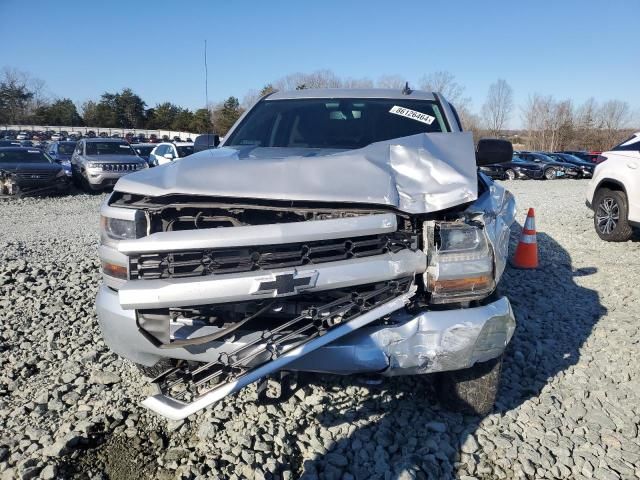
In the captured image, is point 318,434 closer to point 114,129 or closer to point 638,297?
point 638,297

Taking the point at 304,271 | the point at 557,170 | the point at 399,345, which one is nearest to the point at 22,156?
the point at 304,271

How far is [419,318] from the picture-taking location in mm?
2125

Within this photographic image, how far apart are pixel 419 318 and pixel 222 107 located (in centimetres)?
5528

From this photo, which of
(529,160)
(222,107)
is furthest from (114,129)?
(529,160)

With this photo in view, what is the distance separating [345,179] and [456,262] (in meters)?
0.65

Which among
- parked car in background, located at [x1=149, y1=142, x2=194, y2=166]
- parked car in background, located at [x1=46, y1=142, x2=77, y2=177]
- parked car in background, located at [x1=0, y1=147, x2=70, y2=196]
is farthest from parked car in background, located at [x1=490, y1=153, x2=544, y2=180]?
parked car in background, located at [x1=46, y1=142, x2=77, y2=177]

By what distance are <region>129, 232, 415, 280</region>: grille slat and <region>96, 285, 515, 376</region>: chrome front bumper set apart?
0.98 ft

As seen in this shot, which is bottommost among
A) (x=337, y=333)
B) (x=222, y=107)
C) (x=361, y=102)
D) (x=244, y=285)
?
(x=337, y=333)

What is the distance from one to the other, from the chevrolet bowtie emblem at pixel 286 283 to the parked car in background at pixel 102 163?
42.8 feet

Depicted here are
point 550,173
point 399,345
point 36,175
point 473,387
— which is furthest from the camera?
point 550,173

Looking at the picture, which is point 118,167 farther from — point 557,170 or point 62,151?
point 557,170

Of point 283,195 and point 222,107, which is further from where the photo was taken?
point 222,107

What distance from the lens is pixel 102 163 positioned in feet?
44.7

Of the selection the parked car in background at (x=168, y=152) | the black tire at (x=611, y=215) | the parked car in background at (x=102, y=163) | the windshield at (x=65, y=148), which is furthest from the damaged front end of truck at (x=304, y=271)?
the windshield at (x=65, y=148)
